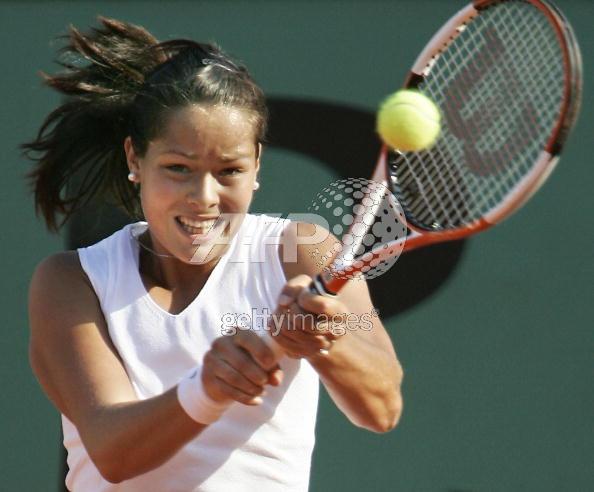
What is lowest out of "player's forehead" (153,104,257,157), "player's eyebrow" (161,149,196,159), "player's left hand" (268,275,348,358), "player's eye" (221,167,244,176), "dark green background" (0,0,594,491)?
"dark green background" (0,0,594,491)

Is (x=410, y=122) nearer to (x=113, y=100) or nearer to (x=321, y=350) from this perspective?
(x=321, y=350)

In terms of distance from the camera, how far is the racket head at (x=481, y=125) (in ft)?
6.61

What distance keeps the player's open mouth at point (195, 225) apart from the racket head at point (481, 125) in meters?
0.34

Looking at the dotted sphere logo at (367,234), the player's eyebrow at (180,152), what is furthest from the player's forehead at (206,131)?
the dotted sphere logo at (367,234)

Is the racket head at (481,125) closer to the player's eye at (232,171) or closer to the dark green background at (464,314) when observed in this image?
the player's eye at (232,171)

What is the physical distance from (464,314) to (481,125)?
4.36 ft

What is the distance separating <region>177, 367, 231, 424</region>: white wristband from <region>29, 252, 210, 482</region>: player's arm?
0.06ft

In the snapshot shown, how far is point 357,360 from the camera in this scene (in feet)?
6.75

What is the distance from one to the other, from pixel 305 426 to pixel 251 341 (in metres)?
0.48

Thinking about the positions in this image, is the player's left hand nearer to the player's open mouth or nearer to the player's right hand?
the player's right hand

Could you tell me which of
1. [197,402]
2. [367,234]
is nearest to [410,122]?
[367,234]

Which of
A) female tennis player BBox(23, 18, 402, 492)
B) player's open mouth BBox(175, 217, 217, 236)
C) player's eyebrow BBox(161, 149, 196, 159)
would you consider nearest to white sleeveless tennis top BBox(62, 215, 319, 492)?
female tennis player BBox(23, 18, 402, 492)

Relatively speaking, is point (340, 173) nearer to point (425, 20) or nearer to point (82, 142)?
point (425, 20)

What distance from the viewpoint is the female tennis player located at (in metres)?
2.08
